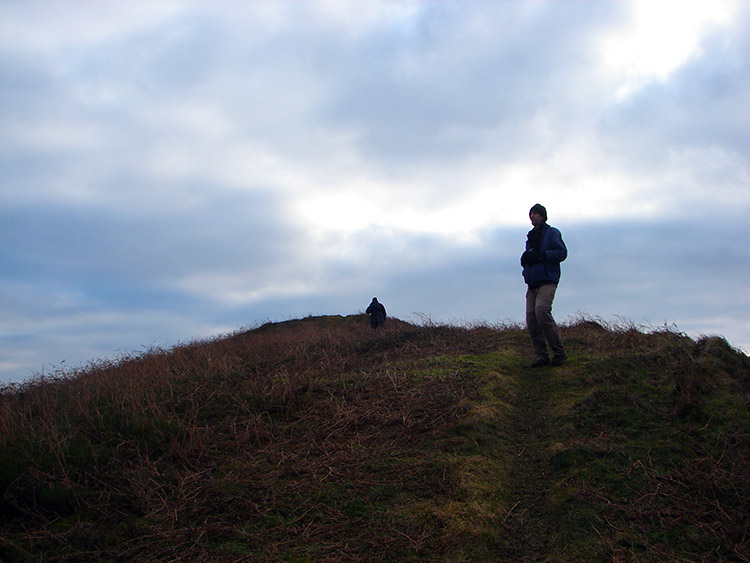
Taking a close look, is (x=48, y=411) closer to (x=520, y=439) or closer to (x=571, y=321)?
(x=520, y=439)

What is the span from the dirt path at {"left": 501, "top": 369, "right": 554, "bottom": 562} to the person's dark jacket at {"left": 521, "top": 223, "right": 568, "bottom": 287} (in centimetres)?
174

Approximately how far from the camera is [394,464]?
5352 mm

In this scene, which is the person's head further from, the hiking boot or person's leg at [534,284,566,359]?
the hiking boot

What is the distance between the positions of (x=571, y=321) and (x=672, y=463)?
28.3 feet

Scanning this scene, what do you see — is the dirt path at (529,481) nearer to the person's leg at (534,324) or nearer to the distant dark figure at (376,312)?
the person's leg at (534,324)

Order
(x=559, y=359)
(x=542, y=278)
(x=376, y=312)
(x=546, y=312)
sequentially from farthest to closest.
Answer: (x=376, y=312)
(x=559, y=359)
(x=542, y=278)
(x=546, y=312)

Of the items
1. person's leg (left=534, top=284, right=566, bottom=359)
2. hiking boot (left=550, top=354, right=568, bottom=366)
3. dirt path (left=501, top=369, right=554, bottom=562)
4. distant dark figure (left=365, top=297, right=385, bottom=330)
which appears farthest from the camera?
distant dark figure (left=365, top=297, right=385, bottom=330)

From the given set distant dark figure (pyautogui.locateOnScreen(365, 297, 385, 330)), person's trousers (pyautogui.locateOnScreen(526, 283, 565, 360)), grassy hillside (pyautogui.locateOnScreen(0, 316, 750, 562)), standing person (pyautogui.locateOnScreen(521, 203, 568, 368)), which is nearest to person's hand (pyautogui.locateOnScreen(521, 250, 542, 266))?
standing person (pyautogui.locateOnScreen(521, 203, 568, 368))

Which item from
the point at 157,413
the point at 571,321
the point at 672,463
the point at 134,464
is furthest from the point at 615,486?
the point at 571,321

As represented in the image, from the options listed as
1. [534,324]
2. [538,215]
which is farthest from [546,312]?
[538,215]

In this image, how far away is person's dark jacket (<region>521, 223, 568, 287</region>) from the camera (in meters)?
8.38

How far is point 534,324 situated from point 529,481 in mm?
3986

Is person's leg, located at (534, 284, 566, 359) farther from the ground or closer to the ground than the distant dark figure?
closer to the ground

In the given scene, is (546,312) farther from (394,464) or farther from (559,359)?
(394,464)
